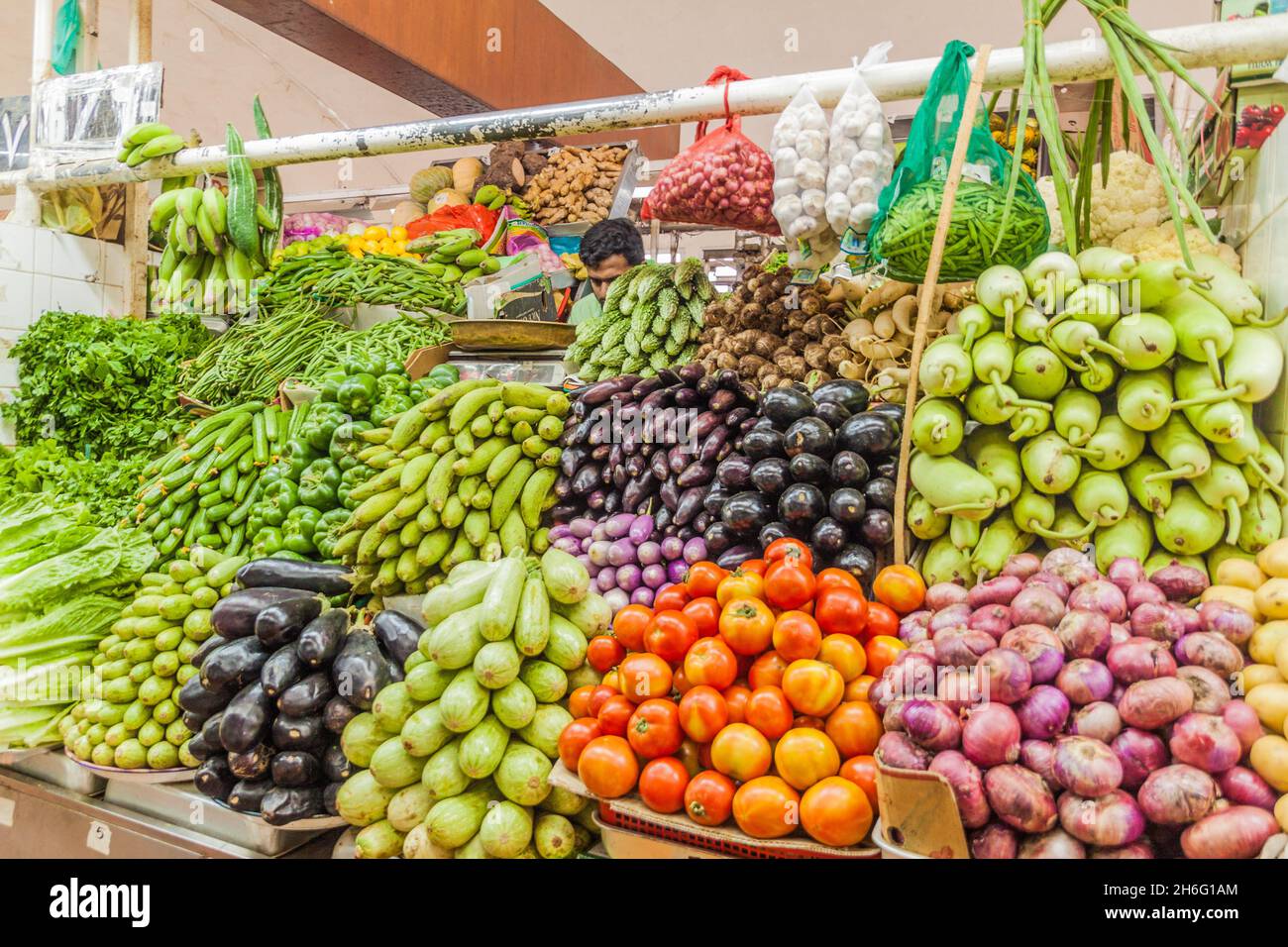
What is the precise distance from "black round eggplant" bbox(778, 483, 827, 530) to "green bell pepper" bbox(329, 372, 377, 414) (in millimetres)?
1825

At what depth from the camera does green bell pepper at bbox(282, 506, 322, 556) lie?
2.91 m

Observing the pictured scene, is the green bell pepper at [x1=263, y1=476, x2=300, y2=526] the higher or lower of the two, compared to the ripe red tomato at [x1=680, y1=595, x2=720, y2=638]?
higher

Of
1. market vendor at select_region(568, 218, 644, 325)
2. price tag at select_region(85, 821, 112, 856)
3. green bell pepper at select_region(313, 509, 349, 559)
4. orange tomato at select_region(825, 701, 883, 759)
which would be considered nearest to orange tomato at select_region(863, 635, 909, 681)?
orange tomato at select_region(825, 701, 883, 759)

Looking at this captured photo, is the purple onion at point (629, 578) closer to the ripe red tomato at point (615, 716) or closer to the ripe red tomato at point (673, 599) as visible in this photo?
the ripe red tomato at point (673, 599)

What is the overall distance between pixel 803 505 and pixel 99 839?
2379mm

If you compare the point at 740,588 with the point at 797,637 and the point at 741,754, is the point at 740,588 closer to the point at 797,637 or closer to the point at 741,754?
the point at 797,637

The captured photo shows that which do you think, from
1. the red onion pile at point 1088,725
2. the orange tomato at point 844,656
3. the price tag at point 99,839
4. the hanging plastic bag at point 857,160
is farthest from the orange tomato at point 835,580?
the price tag at point 99,839

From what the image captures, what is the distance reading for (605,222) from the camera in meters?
4.68

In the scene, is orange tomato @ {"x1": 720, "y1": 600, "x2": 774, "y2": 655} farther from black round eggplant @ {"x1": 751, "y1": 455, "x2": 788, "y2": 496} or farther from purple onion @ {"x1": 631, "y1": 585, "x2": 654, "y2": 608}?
purple onion @ {"x1": 631, "y1": 585, "x2": 654, "y2": 608}

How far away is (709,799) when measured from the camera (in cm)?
163
